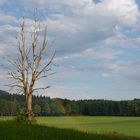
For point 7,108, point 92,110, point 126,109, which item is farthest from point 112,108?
point 7,108

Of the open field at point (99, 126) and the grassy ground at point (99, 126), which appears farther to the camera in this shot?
the grassy ground at point (99, 126)

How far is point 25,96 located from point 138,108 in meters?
72.0

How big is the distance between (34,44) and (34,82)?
133 inches

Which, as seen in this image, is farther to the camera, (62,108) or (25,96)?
(62,108)

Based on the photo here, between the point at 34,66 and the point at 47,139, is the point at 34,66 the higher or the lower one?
the higher one

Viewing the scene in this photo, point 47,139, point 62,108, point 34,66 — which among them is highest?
point 34,66

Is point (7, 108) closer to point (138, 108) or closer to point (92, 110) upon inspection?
point (92, 110)

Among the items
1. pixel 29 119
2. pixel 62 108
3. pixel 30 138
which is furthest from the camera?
pixel 62 108

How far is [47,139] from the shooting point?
1446cm

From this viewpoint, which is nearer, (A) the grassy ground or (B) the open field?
(B) the open field

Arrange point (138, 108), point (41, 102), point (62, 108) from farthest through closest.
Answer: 1. point (138, 108)
2. point (41, 102)
3. point (62, 108)

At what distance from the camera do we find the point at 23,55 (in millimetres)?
31828

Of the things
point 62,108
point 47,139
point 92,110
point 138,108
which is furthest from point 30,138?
point 138,108

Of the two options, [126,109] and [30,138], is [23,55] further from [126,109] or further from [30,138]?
[126,109]
